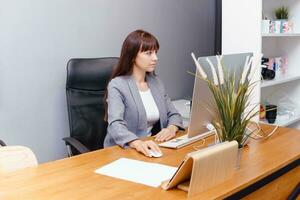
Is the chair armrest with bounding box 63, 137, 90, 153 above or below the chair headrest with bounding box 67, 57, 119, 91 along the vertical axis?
below

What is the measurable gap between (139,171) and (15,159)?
0.56 metres

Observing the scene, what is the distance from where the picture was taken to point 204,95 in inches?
64.3

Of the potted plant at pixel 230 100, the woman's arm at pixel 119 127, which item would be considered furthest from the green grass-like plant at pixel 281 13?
the potted plant at pixel 230 100

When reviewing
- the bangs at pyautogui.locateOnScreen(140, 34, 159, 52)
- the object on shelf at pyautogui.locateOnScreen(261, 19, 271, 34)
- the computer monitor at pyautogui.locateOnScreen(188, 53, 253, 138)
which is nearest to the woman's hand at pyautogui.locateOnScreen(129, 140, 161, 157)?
the computer monitor at pyautogui.locateOnScreen(188, 53, 253, 138)

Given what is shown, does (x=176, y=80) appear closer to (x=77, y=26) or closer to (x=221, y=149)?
(x=77, y=26)

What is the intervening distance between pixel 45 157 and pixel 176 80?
1.43m

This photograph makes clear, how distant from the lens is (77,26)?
8.39 feet

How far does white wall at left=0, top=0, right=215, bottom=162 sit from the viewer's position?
2.26m

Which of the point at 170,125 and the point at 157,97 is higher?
the point at 157,97

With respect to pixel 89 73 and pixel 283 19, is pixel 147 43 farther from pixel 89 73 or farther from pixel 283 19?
pixel 283 19

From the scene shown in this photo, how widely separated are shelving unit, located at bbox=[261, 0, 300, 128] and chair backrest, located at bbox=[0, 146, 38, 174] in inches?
87.0

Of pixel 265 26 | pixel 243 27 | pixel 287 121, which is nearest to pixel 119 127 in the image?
pixel 243 27

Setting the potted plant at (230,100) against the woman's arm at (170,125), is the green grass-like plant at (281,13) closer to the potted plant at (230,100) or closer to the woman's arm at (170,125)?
the woman's arm at (170,125)

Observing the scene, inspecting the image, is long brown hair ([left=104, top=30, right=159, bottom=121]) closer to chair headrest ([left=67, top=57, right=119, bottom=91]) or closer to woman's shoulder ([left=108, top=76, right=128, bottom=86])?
woman's shoulder ([left=108, top=76, right=128, bottom=86])
